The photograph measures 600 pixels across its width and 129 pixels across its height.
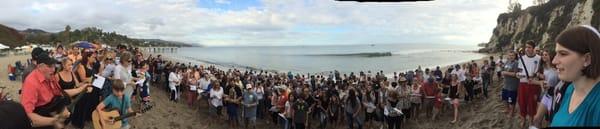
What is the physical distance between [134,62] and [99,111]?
26.9 feet

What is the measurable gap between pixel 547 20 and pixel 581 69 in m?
59.3

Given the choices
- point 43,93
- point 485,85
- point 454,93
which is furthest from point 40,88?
point 485,85

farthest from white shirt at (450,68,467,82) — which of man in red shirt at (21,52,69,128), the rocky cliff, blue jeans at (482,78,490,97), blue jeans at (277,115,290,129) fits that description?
the rocky cliff

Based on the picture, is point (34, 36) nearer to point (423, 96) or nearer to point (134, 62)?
point (134, 62)

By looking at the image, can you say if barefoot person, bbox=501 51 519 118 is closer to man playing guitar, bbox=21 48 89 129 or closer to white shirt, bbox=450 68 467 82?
white shirt, bbox=450 68 467 82

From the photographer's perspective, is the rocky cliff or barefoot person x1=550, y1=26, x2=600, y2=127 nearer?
barefoot person x1=550, y1=26, x2=600, y2=127

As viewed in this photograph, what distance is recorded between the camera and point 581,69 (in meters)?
1.24

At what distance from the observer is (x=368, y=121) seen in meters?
12.7

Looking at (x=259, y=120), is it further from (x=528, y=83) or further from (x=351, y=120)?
(x=528, y=83)

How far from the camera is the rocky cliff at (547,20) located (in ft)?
116

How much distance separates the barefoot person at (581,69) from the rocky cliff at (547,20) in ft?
78.8

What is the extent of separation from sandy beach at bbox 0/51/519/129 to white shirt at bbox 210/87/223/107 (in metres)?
0.74

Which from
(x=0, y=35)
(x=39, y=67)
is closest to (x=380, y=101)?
(x=39, y=67)

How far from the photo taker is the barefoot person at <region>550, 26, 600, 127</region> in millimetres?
1186
